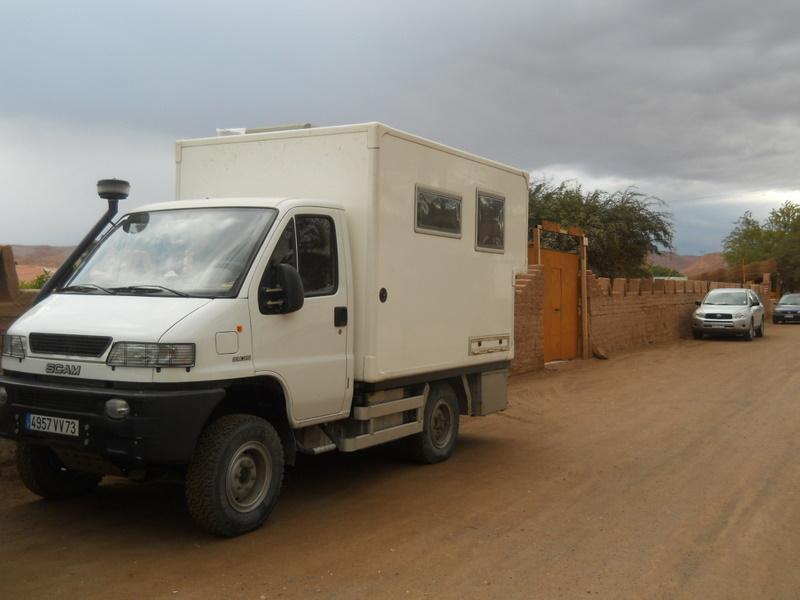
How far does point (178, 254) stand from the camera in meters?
6.05

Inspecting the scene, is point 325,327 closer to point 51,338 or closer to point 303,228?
point 303,228

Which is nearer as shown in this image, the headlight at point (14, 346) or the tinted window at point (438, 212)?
the headlight at point (14, 346)

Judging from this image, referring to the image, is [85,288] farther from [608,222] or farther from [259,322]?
[608,222]

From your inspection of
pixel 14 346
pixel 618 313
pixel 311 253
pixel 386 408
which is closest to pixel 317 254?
pixel 311 253

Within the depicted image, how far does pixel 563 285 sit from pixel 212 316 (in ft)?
43.4

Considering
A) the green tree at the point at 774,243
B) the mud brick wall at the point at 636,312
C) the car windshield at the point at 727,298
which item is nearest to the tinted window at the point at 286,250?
the mud brick wall at the point at 636,312

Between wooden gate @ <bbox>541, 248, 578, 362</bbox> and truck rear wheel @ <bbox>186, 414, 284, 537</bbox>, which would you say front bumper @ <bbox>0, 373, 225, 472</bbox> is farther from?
wooden gate @ <bbox>541, 248, 578, 362</bbox>

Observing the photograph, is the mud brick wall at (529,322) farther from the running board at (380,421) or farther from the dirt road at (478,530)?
the running board at (380,421)

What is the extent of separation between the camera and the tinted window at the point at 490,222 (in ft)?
27.7

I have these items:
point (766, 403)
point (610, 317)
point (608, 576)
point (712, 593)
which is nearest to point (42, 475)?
point (608, 576)

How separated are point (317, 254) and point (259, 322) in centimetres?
89

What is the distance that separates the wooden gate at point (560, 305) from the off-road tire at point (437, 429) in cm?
884

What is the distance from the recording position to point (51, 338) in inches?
217

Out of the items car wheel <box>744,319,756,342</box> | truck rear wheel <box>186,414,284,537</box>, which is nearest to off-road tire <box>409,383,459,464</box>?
truck rear wheel <box>186,414,284,537</box>
